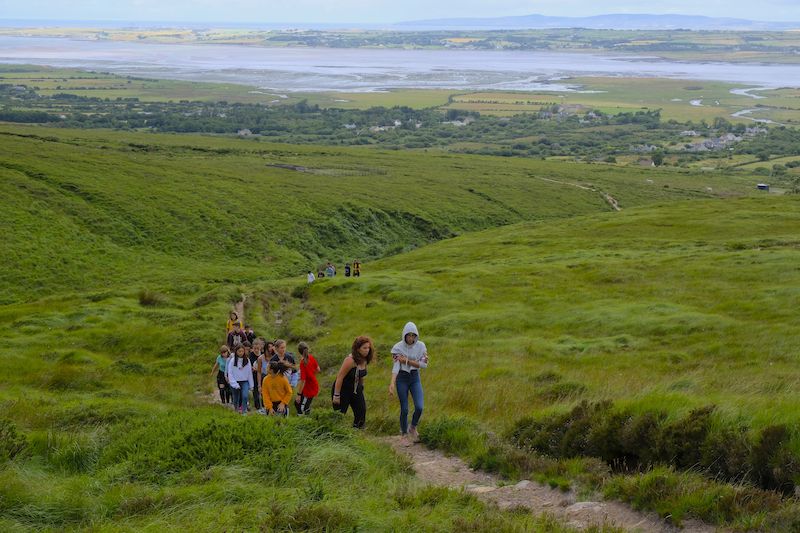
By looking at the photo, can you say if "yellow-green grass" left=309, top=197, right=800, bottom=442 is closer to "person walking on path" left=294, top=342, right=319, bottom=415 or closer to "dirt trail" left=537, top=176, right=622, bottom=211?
"person walking on path" left=294, top=342, right=319, bottom=415

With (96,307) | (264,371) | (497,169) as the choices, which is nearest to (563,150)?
(497,169)

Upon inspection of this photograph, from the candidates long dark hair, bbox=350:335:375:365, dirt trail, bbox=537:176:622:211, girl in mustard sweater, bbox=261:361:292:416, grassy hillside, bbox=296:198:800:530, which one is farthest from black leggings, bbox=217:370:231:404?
dirt trail, bbox=537:176:622:211

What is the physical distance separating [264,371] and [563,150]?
16242 cm

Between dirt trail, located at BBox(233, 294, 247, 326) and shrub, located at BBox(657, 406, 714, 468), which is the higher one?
shrub, located at BBox(657, 406, 714, 468)

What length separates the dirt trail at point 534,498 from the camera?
981cm

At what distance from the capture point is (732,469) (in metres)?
10.8

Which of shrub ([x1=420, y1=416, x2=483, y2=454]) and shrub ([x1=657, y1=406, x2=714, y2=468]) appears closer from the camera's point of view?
shrub ([x1=657, y1=406, x2=714, y2=468])

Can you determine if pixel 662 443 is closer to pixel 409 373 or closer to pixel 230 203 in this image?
pixel 409 373

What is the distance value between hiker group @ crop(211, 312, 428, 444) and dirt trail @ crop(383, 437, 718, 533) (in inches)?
53.7

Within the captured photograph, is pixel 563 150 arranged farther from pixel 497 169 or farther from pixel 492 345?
pixel 492 345

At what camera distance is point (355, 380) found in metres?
15.2

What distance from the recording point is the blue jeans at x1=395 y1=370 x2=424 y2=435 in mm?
14758

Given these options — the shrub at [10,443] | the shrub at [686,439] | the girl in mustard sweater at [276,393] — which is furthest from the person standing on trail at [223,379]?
the shrub at [686,439]

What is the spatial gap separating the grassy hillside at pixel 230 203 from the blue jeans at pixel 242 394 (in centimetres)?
3311
